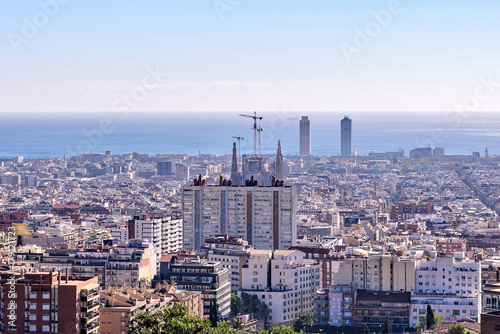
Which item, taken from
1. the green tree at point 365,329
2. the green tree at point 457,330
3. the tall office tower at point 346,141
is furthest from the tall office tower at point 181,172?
the green tree at point 457,330

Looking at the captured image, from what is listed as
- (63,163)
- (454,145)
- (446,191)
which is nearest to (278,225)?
(446,191)

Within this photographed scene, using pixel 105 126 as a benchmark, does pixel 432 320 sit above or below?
below

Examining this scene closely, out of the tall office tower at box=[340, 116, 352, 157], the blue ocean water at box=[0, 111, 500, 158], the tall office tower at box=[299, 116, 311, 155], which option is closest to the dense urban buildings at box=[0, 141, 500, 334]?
the tall office tower at box=[299, 116, 311, 155]

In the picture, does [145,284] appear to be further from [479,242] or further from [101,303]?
[479,242]

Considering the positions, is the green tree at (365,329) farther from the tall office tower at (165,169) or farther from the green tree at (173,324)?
the tall office tower at (165,169)

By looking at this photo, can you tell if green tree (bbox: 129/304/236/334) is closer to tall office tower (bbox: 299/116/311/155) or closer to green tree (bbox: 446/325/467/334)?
green tree (bbox: 446/325/467/334)

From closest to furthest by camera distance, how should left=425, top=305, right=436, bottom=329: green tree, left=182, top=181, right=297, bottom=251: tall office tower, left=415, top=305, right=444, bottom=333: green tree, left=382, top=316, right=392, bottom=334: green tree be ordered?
left=425, top=305, right=436, bottom=329: green tree → left=415, top=305, right=444, bottom=333: green tree → left=382, top=316, right=392, bottom=334: green tree → left=182, top=181, right=297, bottom=251: tall office tower
